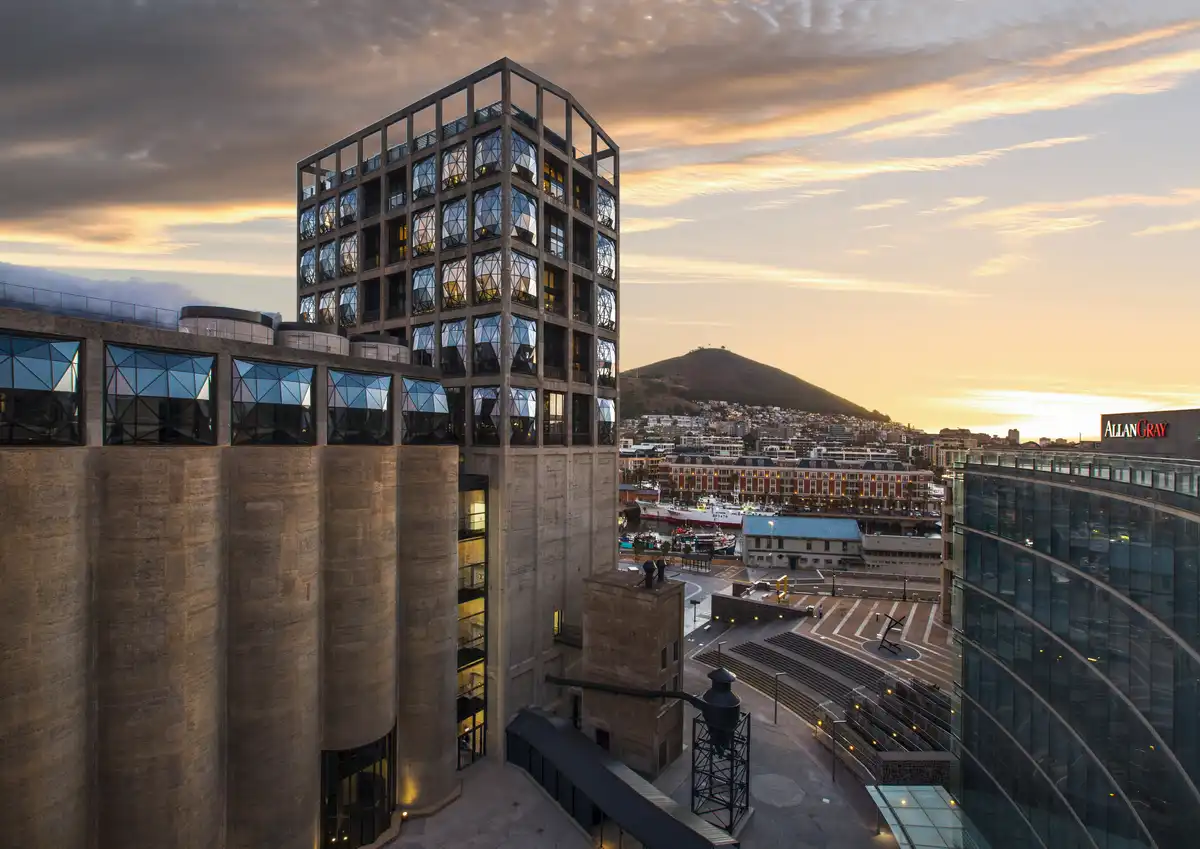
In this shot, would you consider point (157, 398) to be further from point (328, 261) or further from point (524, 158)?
point (328, 261)

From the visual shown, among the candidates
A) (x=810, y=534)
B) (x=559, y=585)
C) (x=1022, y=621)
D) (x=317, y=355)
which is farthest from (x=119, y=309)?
(x=810, y=534)

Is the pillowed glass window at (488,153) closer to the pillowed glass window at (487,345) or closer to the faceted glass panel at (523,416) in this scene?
the pillowed glass window at (487,345)

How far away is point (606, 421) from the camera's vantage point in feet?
158

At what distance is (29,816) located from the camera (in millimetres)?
19406

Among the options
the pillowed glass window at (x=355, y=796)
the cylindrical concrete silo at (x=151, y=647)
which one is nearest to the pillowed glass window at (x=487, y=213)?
the cylindrical concrete silo at (x=151, y=647)

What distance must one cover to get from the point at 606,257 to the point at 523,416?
16968 mm

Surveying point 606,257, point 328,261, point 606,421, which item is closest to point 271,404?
point 606,421

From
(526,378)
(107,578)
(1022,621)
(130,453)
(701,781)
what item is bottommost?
(701,781)

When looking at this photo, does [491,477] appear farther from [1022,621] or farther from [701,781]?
[1022,621]

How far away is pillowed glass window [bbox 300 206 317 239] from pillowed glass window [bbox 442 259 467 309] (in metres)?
19.0

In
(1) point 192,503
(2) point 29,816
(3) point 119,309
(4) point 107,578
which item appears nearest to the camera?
(2) point 29,816

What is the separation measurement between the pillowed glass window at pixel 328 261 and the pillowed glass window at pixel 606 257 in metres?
22.2

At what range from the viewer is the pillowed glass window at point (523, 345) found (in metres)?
38.9

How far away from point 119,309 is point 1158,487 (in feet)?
131
